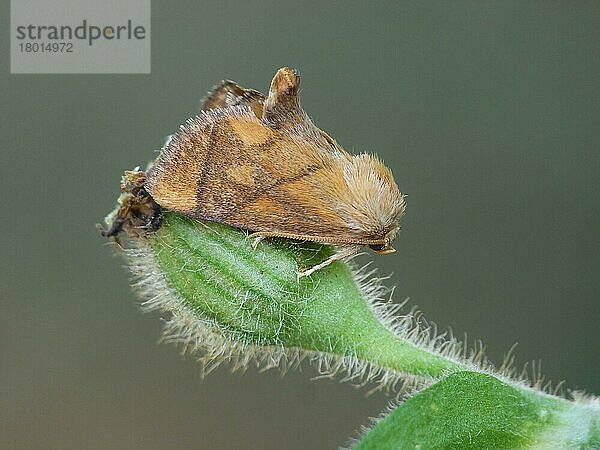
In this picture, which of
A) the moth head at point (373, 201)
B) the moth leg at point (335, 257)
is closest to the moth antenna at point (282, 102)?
the moth head at point (373, 201)

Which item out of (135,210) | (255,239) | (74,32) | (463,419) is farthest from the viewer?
(74,32)

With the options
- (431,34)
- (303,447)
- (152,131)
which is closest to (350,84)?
(431,34)

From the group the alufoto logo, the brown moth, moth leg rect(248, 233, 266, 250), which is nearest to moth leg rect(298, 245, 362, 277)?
the brown moth

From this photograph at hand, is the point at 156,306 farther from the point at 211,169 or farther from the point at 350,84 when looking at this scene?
the point at 350,84

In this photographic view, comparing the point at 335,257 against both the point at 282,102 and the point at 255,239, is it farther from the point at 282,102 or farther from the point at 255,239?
the point at 282,102

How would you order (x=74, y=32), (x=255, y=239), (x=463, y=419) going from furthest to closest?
(x=74, y=32) → (x=255, y=239) → (x=463, y=419)

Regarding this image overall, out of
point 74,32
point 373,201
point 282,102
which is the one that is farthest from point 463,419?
point 74,32

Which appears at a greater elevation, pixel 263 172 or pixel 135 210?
pixel 263 172
